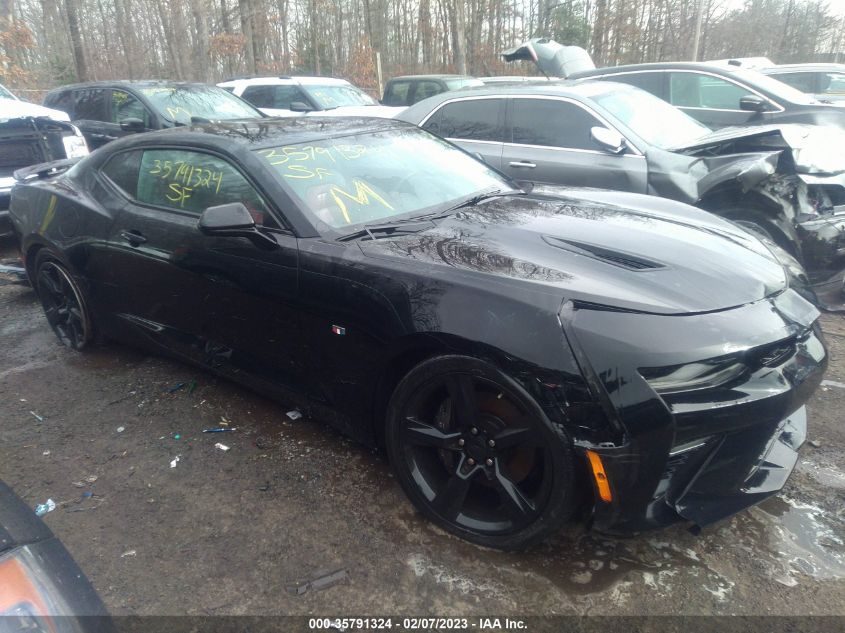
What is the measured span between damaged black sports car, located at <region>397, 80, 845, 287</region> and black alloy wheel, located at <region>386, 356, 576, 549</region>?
2.86 meters

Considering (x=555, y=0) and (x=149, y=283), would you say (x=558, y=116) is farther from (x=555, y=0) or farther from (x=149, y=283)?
(x=555, y=0)

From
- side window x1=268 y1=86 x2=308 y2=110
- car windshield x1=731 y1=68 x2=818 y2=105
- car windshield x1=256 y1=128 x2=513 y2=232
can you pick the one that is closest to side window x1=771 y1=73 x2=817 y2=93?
car windshield x1=731 y1=68 x2=818 y2=105

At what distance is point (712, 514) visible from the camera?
80.8 inches

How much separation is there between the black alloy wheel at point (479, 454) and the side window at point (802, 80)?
9.68 m

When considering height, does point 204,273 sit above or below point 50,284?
above

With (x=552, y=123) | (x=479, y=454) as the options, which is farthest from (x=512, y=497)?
(x=552, y=123)

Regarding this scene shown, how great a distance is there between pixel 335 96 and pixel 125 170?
792 centimetres

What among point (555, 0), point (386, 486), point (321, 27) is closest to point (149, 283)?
point (386, 486)

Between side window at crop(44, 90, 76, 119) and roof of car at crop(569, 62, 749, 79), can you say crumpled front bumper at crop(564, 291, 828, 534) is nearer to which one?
roof of car at crop(569, 62, 749, 79)

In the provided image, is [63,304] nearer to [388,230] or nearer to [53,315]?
[53,315]

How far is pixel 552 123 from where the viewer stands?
5633 millimetres

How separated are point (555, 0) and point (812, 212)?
2529 centimetres

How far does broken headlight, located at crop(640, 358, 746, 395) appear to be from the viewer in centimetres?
193

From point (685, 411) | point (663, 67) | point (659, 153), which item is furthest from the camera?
point (663, 67)
